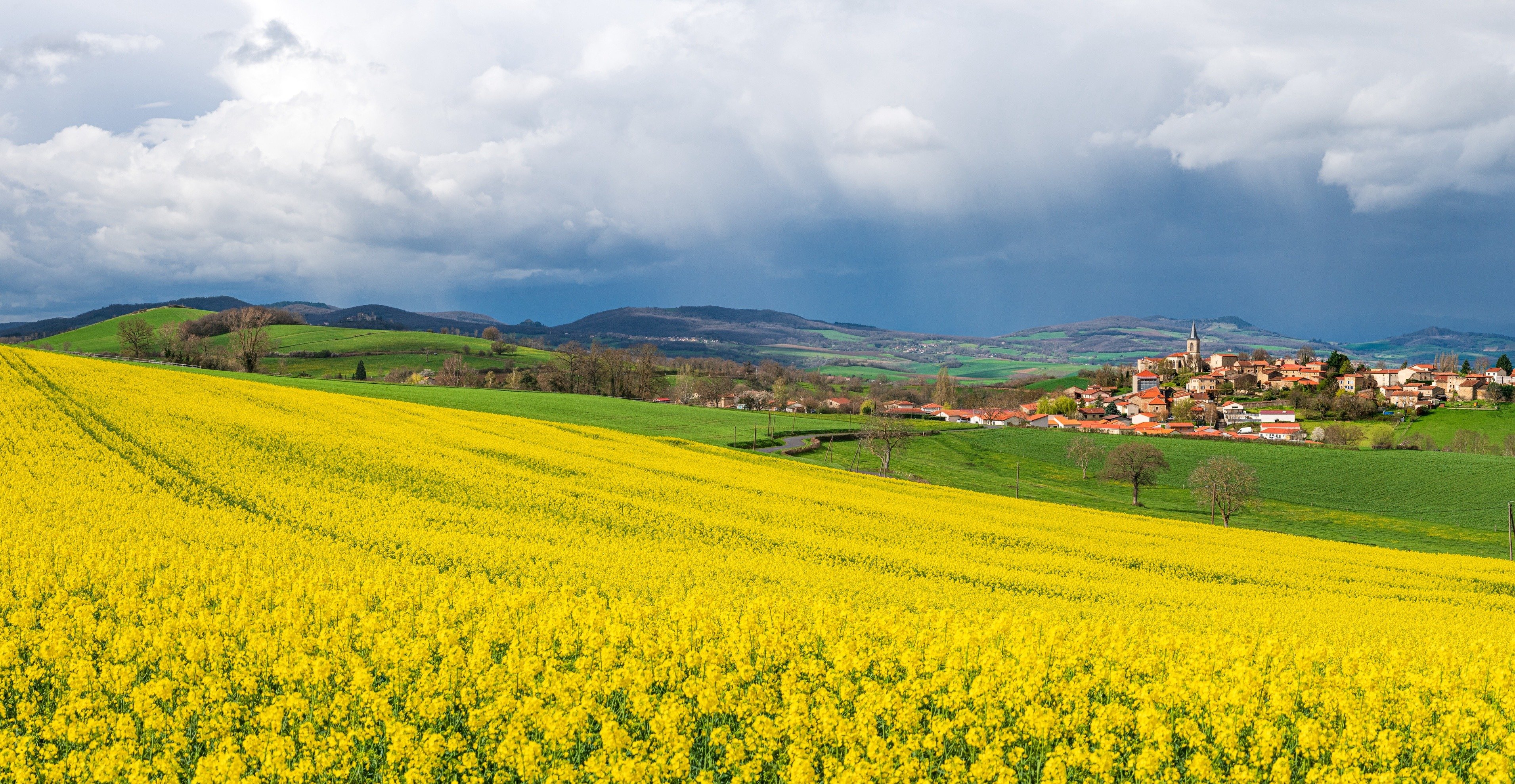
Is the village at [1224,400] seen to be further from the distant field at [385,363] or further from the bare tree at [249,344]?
the bare tree at [249,344]

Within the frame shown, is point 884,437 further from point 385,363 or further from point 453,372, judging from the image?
point 385,363

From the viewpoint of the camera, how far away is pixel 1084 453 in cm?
8219

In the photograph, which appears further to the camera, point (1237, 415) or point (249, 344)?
point (1237, 415)

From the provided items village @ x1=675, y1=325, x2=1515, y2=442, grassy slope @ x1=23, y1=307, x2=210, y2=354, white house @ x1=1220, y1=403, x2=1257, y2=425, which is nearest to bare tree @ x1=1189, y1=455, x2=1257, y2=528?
village @ x1=675, y1=325, x2=1515, y2=442

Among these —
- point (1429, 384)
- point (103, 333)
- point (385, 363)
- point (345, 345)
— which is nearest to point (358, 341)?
point (345, 345)

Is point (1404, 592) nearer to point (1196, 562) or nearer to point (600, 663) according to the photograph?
point (1196, 562)

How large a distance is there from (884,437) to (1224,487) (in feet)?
89.0

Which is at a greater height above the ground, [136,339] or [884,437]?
[136,339]

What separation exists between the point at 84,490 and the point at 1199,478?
67.7 m

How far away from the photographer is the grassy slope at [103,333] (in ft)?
472

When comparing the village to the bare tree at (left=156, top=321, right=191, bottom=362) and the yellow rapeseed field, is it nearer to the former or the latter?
the bare tree at (left=156, top=321, right=191, bottom=362)

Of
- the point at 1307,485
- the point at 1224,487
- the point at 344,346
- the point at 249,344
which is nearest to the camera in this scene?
the point at 1224,487

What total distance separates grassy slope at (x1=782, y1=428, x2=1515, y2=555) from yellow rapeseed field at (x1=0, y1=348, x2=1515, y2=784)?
4421cm

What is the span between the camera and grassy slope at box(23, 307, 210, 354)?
143875mm
